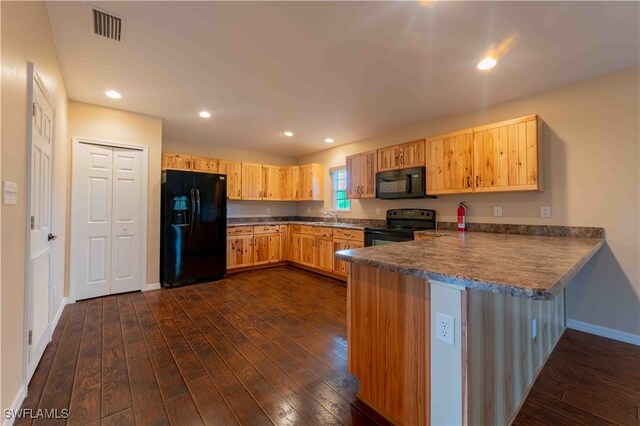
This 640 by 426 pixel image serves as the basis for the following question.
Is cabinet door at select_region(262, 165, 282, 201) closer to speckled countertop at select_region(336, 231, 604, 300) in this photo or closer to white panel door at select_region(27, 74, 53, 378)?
white panel door at select_region(27, 74, 53, 378)

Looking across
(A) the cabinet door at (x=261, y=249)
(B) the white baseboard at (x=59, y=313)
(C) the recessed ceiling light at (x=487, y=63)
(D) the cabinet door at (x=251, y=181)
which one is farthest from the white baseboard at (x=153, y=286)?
(C) the recessed ceiling light at (x=487, y=63)

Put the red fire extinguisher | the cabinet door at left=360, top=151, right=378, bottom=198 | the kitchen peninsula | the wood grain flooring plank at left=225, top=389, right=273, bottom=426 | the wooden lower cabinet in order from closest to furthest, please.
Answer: the kitchen peninsula < the wood grain flooring plank at left=225, top=389, right=273, bottom=426 < the red fire extinguisher < the wooden lower cabinet < the cabinet door at left=360, top=151, right=378, bottom=198

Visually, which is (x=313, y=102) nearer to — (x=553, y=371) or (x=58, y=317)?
(x=553, y=371)

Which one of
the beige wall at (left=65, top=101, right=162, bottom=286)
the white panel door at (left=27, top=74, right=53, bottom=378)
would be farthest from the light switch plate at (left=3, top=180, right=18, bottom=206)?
the beige wall at (left=65, top=101, right=162, bottom=286)

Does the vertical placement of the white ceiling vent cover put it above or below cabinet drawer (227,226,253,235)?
above

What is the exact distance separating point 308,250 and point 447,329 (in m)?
4.06

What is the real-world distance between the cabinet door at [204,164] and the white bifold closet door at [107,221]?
1116 mm

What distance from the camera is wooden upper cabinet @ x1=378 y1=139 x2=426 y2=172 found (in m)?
3.81

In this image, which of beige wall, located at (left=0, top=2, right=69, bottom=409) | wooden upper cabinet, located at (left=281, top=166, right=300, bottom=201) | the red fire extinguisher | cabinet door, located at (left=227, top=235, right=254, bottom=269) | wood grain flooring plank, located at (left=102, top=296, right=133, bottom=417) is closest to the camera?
beige wall, located at (left=0, top=2, right=69, bottom=409)

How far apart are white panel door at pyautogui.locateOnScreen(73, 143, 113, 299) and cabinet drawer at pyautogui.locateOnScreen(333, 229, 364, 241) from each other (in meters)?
3.25

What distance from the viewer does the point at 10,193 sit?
1.41 m

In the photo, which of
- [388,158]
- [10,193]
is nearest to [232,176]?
[388,158]

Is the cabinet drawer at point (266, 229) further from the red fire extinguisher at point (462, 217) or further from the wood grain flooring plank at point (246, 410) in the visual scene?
the wood grain flooring plank at point (246, 410)

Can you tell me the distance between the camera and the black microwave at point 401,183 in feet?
12.3
